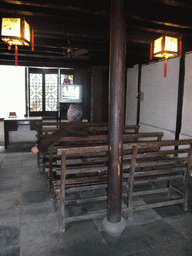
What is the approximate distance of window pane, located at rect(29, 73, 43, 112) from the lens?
26.6ft

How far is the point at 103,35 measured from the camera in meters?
4.57

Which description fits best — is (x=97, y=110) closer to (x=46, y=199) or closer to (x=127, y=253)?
(x=46, y=199)

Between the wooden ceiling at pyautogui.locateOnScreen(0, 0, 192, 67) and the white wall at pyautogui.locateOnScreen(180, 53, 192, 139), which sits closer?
the wooden ceiling at pyautogui.locateOnScreen(0, 0, 192, 67)

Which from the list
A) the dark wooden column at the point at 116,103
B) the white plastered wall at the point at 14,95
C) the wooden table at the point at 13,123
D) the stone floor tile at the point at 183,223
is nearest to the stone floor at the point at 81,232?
the stone floor tile at the point at 183,223

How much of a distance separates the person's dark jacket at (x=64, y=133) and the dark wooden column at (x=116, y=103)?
26.6 inches

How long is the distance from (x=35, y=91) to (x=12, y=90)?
0.84 meters

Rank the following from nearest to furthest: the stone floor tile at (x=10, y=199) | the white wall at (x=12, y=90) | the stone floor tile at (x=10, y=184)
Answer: the stone floor tile at (x=10, y=199) → the stone floor tile at (x=10, y=184) → the white wall at (x=12, y=90)

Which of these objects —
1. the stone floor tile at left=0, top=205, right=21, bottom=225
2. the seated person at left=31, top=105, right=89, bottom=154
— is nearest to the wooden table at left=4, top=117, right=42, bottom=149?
the stone floor tile at left=0, top=205, right=21, bottom=225

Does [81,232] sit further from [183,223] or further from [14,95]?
[14,95]

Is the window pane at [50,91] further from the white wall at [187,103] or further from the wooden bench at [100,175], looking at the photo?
the wooden bench at [100,175]

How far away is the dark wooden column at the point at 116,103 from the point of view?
2.14 metres

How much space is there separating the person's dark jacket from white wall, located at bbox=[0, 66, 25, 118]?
5620 millimetres

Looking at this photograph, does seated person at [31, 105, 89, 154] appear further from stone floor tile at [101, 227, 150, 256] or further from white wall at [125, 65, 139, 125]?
white wall at [125, 65, 139, 125]

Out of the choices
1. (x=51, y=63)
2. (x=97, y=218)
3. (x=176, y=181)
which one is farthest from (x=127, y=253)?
(x=51, y=63)
